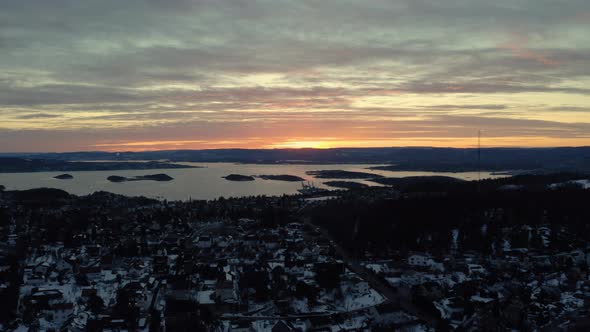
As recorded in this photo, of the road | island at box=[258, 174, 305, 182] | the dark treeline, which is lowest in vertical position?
the road

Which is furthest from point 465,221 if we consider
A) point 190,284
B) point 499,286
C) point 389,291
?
point 190,284

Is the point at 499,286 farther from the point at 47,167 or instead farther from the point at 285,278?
the point at 47,167

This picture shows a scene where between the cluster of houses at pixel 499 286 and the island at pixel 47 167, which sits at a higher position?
the island at pixel 47 167

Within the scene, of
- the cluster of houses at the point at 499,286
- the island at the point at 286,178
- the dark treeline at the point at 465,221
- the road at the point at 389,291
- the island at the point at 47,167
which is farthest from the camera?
the island at the point at 47,167

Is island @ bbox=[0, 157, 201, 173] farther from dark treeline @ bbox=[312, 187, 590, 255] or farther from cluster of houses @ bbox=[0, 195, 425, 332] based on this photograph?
dark treeline @ bbox=[312, 187, 590, 255]

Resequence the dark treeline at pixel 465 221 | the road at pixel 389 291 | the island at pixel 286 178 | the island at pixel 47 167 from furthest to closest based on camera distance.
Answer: the island at pixel 47 167 → the island at pixel 286 178 → the dark treeline at pixel 465 221 → the road at pixel 389 291

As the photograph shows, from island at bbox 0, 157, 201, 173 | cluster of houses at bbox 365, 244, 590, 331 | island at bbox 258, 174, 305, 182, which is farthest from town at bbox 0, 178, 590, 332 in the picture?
island at bbox 0, 157, 201, 173

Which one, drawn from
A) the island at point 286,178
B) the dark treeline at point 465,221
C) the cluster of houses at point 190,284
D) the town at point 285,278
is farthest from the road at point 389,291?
the island at point 286,178

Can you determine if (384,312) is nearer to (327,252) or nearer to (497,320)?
(497,320)

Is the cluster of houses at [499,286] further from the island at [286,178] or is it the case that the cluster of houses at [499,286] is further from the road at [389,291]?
the island at [286,178]
